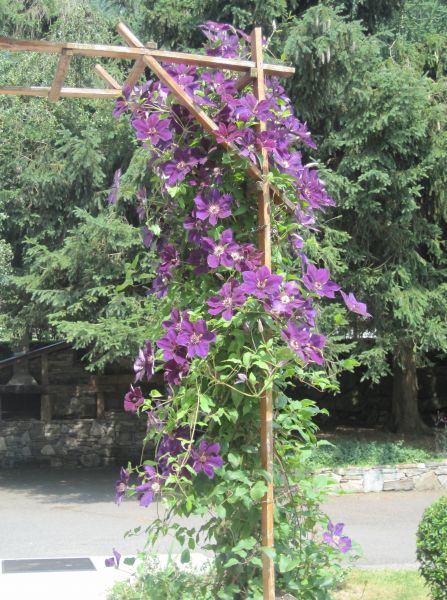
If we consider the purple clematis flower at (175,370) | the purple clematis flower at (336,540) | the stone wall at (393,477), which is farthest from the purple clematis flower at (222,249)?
the stone wall at (393,477)

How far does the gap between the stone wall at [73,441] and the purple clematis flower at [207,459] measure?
10.5 metres

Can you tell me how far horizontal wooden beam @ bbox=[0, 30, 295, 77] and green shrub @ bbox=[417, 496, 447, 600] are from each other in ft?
9.21

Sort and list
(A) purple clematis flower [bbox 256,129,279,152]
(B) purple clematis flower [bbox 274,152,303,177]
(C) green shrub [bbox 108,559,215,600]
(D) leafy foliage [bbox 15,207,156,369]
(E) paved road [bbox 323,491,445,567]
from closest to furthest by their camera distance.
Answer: (A) purple clematis flower [bbox 256,129,279,152] → (B) purple clematis flower [bbox 274,152,303,177] → (C) green shrub [bbox 108,559,215,600] → (E) paved road [bbox 323,491,445,567] → (D) leafy foliage [bbox 15,207,156,369]

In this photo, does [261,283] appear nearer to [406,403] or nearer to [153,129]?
[153,129]

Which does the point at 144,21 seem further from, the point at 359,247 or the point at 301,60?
the point at 359,247

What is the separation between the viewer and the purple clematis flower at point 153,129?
366cm

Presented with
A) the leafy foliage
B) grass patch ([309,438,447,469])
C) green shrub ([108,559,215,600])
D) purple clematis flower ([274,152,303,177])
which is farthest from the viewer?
grass patch ([309,438,447,469])

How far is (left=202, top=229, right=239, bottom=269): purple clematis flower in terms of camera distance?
3532 millimetres

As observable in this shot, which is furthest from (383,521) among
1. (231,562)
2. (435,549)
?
(231,562)

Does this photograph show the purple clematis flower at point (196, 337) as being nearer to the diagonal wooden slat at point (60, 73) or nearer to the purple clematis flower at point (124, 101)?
the purple clematis flower at point (124, 101)

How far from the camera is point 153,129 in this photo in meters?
3.69

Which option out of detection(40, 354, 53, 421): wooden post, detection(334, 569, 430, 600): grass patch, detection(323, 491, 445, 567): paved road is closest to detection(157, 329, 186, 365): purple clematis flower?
detection(334, 569, 430, 600): grass patch

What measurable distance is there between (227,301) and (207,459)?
0.71m

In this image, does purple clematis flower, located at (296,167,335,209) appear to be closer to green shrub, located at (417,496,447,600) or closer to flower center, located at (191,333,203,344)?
flower center, located at (191,333,203,344)
